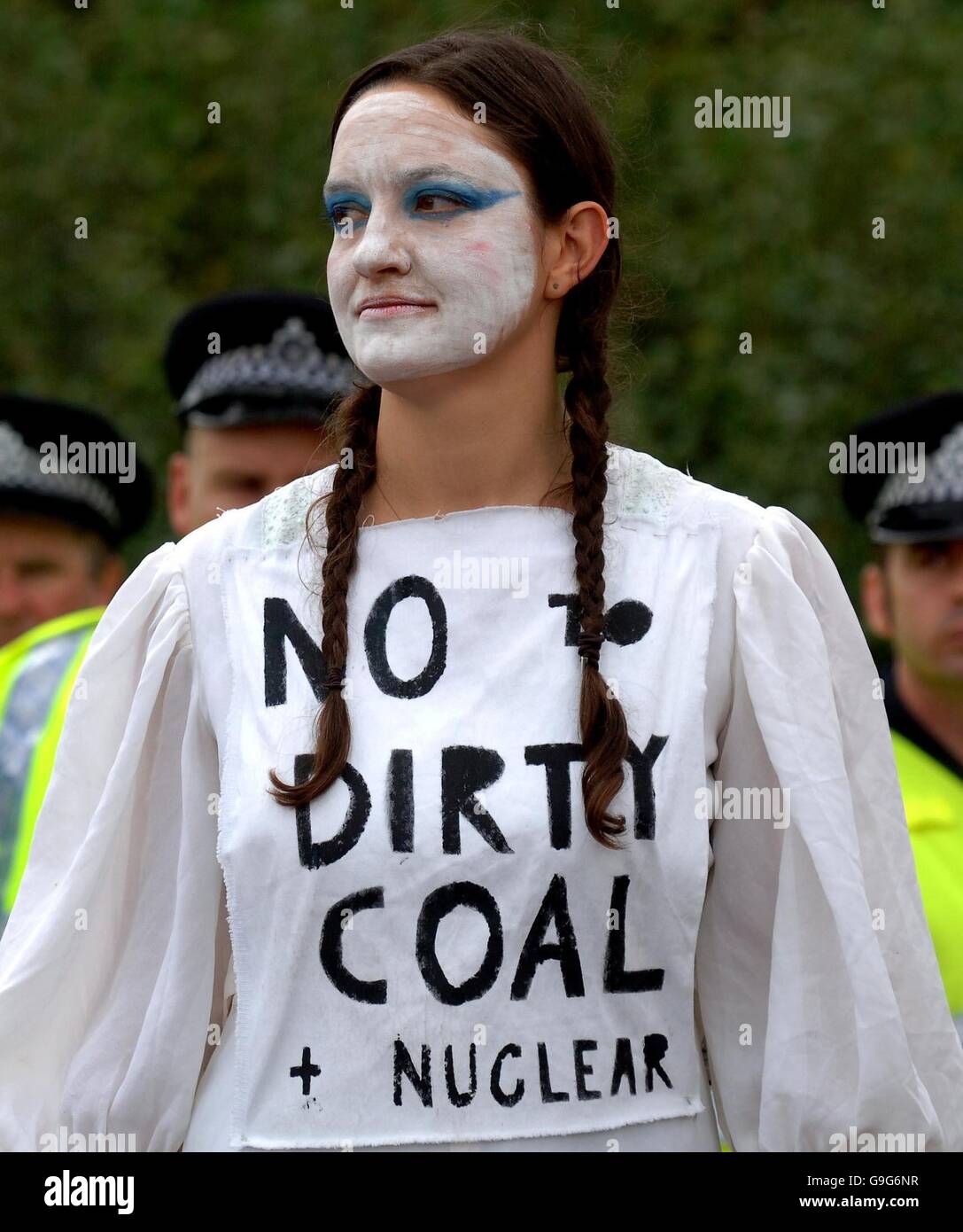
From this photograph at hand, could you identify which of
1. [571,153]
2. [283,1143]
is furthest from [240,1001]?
[571,153]

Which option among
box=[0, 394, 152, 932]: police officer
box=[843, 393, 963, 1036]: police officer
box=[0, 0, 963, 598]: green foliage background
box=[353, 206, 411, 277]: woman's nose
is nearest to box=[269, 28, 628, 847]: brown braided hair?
box=[353, 206, 411, 277]: woman's nose

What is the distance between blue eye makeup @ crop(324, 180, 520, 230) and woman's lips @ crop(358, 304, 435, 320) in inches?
4.4

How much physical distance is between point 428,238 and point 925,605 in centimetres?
160

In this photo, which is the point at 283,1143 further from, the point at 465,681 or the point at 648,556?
the point at 648,556

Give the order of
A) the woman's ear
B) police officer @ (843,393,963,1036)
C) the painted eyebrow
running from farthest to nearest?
police officer @ (843,393,963,1036), the woman's ear, the painted eyebrow

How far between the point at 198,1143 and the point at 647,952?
0.62m

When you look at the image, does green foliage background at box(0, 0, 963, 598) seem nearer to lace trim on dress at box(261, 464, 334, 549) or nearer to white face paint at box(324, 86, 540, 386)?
lace trim on dress at box(261, 464, 334, 549)

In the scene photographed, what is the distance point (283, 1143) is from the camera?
2.37m

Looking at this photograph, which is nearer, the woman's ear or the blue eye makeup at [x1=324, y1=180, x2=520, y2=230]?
the blue eye makeup at [x1=324, y1=180, x2=520, y2=230]

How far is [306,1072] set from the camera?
237cm

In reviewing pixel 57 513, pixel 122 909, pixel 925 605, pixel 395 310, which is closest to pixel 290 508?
pixel 395 310

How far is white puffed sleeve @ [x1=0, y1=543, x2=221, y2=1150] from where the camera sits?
8.15ft

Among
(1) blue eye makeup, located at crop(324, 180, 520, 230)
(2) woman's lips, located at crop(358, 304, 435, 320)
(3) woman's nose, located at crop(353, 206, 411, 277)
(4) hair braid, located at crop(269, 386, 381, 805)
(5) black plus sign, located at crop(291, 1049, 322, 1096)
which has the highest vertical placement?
(1) blue eye makeup, located at crop(324, 180, 520, 230)

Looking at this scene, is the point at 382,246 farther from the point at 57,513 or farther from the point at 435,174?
the point at 57,513
